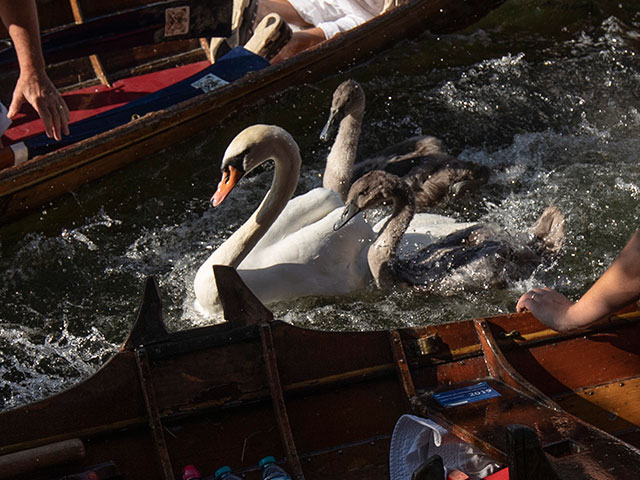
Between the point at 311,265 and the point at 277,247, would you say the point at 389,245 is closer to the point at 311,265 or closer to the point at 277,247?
the point at 311,265

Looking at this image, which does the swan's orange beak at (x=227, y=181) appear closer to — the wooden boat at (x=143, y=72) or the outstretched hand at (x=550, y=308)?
the wooden boat at (x=143, y=72)

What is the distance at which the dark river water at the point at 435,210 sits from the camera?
4.81m

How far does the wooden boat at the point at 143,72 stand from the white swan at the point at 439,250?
1815 mm

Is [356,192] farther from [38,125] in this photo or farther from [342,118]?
[38,125]

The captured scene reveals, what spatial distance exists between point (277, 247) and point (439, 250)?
95cm

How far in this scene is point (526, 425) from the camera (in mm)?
3045

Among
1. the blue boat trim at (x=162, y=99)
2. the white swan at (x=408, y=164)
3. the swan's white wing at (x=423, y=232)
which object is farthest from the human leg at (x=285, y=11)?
the swan's white wing at (x=423, y=232)

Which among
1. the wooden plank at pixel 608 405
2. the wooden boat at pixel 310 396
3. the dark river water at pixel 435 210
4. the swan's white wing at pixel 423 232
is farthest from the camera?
the swan's white wing at pixel 423 232

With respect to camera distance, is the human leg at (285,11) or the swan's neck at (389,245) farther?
the human leg at (285,11)

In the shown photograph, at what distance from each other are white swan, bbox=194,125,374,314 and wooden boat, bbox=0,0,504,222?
4.53 ft

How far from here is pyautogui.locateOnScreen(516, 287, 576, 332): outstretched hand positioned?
3.14 m

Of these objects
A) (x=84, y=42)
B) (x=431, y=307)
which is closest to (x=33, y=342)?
(x=431, y=307)

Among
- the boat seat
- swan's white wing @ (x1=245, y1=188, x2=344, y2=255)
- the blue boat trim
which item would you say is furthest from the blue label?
the blue boat trim

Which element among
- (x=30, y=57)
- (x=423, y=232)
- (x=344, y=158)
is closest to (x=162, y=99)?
(x=344, y=158)
